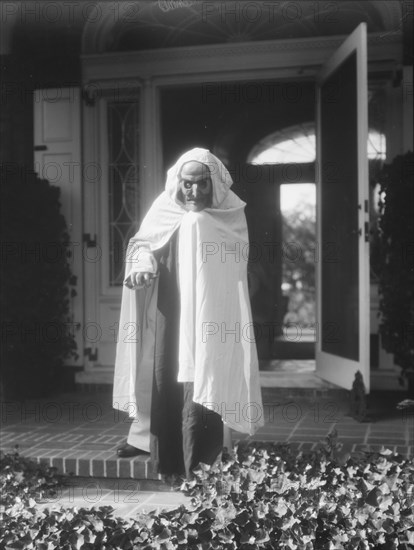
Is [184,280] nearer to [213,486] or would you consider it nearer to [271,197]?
[213,486]

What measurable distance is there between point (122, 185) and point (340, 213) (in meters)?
1.88

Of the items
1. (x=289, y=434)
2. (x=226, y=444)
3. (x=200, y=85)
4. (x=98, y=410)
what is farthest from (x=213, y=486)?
(x=200, y=85)

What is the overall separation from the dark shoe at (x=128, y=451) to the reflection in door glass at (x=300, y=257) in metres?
11.2

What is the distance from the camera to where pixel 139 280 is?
3693mm

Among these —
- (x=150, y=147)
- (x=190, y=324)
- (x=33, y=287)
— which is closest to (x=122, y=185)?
(x=150, y=147)

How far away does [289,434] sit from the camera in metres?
4.67

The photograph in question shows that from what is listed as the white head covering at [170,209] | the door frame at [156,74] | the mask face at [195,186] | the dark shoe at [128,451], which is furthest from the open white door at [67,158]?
the mask face at [195,186]

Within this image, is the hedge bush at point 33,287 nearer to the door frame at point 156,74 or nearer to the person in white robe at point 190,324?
the door frame at point 156,74

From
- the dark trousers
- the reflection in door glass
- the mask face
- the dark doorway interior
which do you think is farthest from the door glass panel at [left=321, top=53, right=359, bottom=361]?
the reflection in door glass

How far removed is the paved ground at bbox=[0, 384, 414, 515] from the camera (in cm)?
401

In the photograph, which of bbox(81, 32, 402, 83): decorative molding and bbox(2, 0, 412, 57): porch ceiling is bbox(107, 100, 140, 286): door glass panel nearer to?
bbox(81, 32, 402, 83): decorative molding

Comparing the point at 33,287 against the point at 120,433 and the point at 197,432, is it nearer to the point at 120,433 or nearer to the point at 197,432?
the point at 120,433

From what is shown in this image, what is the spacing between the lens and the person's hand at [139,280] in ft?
12.1

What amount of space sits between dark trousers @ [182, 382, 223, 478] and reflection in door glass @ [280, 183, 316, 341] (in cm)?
1142
